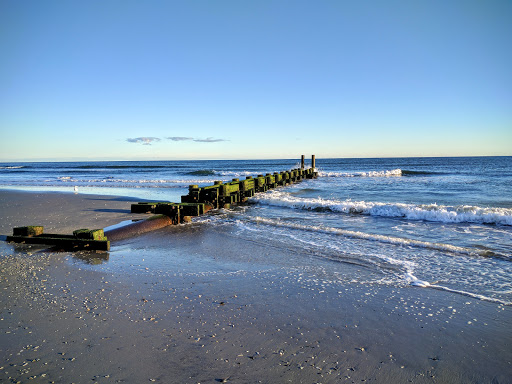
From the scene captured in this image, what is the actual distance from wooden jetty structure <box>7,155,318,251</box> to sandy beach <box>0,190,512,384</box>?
50cm

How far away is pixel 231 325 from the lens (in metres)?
3.63

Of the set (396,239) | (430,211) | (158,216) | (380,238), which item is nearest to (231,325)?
(380,238)

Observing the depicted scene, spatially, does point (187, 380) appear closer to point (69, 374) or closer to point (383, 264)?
point (69, 374)

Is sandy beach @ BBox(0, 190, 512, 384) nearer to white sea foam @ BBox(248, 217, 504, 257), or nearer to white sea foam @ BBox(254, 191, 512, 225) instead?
white sea foam @ BBox(248, 217, 504, 257)

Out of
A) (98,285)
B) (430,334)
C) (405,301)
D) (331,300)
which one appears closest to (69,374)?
(98,285)

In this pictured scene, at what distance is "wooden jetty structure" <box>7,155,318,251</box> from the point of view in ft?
21.3

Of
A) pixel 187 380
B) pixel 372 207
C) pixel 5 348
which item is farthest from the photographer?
pixel 372 207

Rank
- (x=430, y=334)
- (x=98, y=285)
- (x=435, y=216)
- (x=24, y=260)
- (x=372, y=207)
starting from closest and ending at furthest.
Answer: (x=430, y=334), (x=98, y=285), (x=24, y=260), (x=435, y=216), (x=372, y=207)

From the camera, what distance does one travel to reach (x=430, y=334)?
356 cm

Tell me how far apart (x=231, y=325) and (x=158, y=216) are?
21.3 feet

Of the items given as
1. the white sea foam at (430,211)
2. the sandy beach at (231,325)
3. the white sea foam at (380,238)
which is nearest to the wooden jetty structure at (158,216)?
the sandy beach at (231,325)

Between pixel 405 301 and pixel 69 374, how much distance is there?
12.6 ft

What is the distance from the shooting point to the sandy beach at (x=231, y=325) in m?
2.85

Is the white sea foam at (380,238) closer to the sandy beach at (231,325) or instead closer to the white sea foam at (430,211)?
the sandy beach at (231,325)
